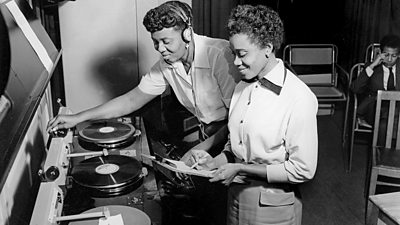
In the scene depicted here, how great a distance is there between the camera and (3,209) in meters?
1.61

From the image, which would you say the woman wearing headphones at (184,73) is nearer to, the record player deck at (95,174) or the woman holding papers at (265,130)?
the record player deck at (95,174)

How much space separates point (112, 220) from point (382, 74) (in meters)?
3.11

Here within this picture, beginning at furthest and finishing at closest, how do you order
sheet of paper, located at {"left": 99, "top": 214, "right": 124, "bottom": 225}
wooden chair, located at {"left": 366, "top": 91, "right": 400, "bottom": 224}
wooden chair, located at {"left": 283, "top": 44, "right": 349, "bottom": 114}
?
wooden chair, located at {"left": 283, "top": 44, "right": 349, "bottom": 114}, wooden chair, located at {"left": 366, "top": 91, "right": 400, "bottom": 224}, sheet of paper, located at {"left": 99, "top": 214, "right": 124, "bottom": 225}

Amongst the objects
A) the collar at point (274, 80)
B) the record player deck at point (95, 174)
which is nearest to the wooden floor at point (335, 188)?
the record player deck at point (95, 174)

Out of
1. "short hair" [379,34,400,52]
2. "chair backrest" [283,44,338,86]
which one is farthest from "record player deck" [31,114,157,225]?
"chair backrest" [283,44,338,86]

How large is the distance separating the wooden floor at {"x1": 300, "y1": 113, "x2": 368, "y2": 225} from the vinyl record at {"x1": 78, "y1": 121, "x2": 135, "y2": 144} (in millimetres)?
1501

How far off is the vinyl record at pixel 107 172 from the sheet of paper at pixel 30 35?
411mm

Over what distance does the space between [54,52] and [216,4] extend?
248 centimetres

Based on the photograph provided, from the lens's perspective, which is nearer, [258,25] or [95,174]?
[258,25]

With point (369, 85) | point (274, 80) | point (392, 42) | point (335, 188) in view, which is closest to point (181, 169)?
point (274, 80)

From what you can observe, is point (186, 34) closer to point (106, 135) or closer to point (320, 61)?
point (106, 135)

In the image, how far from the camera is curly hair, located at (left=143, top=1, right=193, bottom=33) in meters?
1.97

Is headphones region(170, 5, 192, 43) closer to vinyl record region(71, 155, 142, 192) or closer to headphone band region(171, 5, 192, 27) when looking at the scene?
headphone band region(171, 5, 192, 27)

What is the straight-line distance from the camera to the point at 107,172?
71.9 inches
